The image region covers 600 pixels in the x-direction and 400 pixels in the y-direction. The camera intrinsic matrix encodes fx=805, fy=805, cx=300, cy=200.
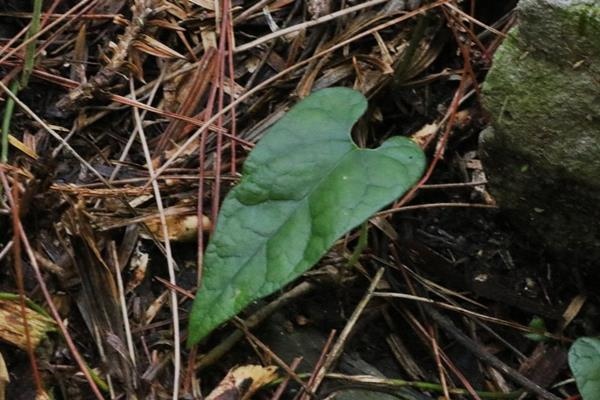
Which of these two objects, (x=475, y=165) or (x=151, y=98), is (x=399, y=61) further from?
(x=151, y=98)

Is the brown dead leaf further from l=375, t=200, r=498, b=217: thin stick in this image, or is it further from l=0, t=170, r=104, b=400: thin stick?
l=375, t=200, r=498, b=217: thin stick

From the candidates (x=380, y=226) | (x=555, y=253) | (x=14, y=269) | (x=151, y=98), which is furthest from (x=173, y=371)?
(x=555, y=253)

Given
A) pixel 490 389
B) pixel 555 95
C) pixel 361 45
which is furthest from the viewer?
pixel 361 45

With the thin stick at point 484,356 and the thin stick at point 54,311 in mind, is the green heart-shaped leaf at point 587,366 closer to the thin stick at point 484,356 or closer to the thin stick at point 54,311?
the thin stick at point 484,356

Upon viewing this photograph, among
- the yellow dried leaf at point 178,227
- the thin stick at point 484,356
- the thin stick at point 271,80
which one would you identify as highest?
the thin stick at point 271,80

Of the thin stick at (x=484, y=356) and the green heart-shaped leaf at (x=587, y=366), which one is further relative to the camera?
the thin stick at (x=484, y=356)

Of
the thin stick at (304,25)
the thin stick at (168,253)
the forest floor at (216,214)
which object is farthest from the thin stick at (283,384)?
the thin stick at (304,25)
